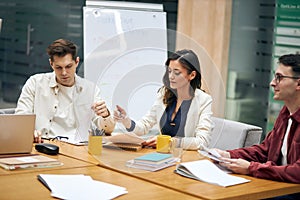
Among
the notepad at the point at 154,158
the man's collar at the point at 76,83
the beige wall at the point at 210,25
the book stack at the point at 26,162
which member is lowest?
the book stack at the point at 26,162

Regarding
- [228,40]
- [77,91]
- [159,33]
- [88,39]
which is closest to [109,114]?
[159,33]

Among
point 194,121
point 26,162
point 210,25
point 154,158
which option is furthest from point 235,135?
point 210,25

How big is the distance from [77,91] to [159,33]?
954 mm

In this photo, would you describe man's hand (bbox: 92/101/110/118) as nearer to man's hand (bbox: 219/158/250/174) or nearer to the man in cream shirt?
the man in cream shirt

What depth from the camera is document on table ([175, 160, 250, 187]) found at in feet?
9.42

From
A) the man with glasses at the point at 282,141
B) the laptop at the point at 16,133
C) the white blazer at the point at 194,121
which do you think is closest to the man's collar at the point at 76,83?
the white blazer at the point at 194,121

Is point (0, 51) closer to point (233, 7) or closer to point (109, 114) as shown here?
point (233, 7)

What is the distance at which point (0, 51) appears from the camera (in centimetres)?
593

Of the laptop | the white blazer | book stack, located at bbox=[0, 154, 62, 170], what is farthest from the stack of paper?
the white blazer

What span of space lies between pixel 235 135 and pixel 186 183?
4.07ft

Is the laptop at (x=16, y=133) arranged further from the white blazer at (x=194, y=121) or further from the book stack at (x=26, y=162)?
the white blazer at (x=194, y=121)

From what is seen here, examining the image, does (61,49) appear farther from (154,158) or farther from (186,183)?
(186,183)

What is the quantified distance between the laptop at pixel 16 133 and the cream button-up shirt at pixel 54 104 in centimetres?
80

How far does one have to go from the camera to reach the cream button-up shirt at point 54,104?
13.5 ft
